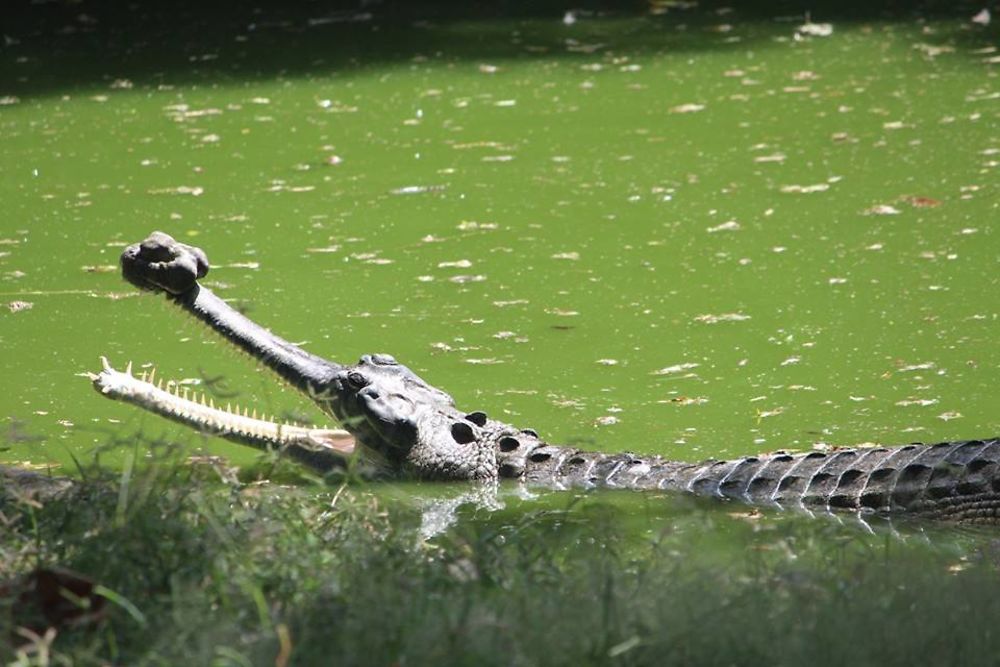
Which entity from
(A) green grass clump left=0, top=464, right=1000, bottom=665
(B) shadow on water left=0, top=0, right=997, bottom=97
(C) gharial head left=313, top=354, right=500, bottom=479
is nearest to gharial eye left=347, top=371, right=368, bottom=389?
(C) gharial head left=313, top=354, right=500, bottom=479

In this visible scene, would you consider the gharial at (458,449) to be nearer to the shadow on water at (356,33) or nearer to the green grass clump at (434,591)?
the green grass clump at (434,591)

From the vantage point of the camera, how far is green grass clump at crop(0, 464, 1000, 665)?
257 centimetres

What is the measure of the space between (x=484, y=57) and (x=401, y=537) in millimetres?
7385

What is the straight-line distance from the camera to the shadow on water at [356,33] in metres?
10.3

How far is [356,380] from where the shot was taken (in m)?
5.08

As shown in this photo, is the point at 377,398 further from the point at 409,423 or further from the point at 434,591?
the point at 434,591

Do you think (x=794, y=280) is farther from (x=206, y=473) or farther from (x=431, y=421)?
(x=206, y=473)

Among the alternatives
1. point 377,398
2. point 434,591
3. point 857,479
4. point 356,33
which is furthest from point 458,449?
point 356,33

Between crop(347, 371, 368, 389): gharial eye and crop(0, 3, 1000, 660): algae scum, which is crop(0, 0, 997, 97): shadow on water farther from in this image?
crop(347, 371, 368, 389): gharial eye

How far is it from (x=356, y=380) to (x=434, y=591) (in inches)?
88.4

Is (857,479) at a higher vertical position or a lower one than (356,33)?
higher

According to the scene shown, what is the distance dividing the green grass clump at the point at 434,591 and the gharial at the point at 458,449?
114 centimetres

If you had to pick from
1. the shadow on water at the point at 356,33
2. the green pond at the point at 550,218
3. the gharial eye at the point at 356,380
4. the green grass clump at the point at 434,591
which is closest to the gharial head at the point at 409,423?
the gharial eye at the point at 356,380

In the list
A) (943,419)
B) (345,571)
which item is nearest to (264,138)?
(943,419)
